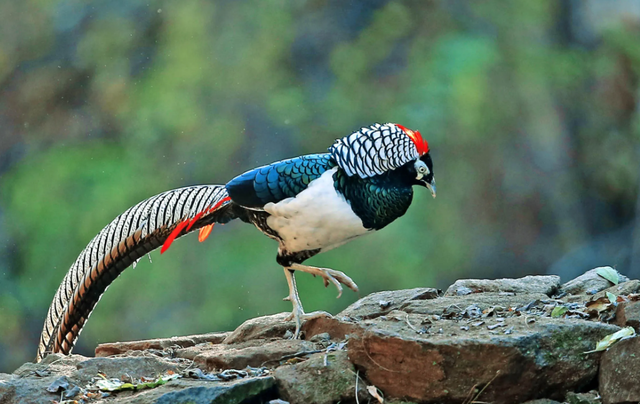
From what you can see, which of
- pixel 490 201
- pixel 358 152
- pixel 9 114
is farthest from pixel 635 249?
pixel 9 114

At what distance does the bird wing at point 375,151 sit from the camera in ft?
11.9

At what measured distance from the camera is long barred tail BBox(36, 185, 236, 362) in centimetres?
394

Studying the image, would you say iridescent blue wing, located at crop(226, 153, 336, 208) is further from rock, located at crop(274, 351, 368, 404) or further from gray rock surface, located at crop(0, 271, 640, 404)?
rock, located at crop(274, 351, 368, 404)

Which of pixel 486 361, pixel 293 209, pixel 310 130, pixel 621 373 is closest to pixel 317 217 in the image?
pixel 293 209

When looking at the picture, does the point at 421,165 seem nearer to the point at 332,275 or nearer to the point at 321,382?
the point at 332,275

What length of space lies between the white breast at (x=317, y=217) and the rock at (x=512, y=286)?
2.33 feet

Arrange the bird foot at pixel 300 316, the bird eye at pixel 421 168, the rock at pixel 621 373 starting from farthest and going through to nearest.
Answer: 1. the bird eye at pixel 421 168
2. the bird foot at pixel 300 316
3. the rock at pixel 621 373

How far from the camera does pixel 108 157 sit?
28.9 feet

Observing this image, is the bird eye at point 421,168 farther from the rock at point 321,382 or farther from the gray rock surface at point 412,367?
the rock at point 321,382

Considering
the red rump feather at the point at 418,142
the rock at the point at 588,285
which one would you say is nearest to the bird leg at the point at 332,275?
the red rump feather at the point at 418,142

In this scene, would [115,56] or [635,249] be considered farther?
[115,56]

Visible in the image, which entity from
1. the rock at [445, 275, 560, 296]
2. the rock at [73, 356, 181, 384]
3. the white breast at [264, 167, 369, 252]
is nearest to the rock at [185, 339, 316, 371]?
the rock at [73, 356, 181, 384]

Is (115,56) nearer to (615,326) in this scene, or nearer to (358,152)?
(358,152)

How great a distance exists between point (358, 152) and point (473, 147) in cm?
548
